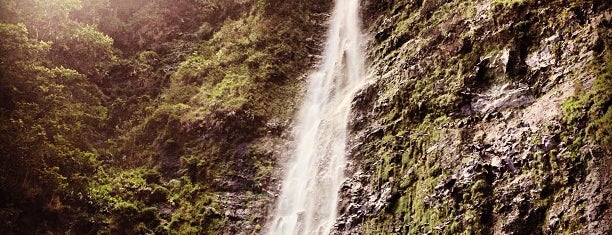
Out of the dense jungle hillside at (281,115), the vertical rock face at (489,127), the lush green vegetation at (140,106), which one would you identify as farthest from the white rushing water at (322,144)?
the lush green vegetation at (140,106)

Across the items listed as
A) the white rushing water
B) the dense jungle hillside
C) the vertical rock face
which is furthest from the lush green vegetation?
the vertical rock face

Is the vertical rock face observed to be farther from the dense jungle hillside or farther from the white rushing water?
the white rushing water

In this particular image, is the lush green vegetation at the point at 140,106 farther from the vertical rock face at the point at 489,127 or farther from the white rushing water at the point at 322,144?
the vertical rock face at the point at 489,127

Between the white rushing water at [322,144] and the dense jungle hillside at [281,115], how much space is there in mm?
447

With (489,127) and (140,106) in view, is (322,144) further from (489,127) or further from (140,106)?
(140,106)

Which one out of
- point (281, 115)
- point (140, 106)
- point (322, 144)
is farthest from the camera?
point (140, 106)

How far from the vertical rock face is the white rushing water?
0.60 m

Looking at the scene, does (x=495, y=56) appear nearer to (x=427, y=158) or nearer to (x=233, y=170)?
(x=427, y=158)

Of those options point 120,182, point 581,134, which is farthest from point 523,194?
point 120,182

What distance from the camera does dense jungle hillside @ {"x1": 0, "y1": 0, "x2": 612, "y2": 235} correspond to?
34.1ft

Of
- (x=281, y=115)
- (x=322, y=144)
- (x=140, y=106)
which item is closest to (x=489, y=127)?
(x=322, y=144)

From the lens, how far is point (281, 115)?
1886 cm

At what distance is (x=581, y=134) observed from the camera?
9.76 metres

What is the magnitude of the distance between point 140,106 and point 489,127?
14052 millimetres
